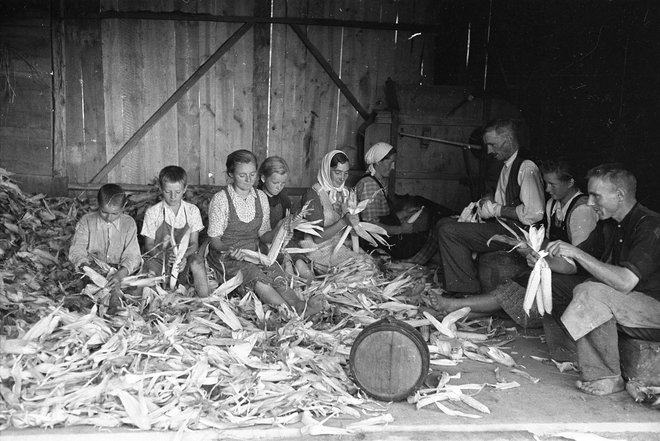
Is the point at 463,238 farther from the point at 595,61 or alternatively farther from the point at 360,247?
the point at 595,61

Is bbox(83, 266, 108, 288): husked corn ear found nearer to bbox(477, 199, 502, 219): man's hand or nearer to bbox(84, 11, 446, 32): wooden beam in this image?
bbox(477, 199, 502, 219): man's hand

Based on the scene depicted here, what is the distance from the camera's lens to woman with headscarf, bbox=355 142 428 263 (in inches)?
242

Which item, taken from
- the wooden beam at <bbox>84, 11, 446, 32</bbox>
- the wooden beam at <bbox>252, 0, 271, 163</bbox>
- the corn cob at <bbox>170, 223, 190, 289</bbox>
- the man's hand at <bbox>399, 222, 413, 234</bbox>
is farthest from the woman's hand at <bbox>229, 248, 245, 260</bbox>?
the wooden beam at <bbox>84, 11, 446, 32</bbox>

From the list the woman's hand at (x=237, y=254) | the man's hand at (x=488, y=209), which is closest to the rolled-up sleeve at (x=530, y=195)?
the man's hand at (x=488, y=209)

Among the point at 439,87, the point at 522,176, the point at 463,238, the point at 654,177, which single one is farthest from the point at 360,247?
the point at 654,177

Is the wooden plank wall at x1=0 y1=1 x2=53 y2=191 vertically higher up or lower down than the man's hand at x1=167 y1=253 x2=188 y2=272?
higher up

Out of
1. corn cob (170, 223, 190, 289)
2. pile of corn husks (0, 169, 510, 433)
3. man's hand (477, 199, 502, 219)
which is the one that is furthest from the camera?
man's hand (477, 199, 502, 219)

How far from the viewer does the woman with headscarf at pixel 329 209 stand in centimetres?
545

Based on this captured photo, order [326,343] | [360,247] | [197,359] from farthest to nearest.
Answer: [360,247] → [326,343] → [197,359]

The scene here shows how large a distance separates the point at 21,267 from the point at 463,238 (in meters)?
3.54

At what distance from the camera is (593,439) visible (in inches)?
127

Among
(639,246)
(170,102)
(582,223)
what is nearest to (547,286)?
(639,246)

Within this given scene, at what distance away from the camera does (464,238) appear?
5.32 m

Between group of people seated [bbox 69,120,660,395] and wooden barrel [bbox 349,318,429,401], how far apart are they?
1040 millimetres
